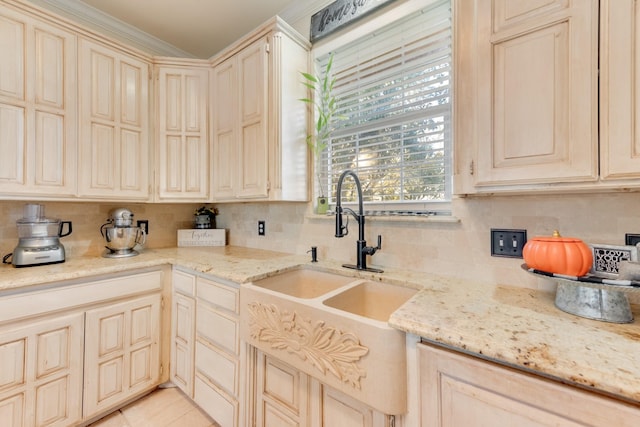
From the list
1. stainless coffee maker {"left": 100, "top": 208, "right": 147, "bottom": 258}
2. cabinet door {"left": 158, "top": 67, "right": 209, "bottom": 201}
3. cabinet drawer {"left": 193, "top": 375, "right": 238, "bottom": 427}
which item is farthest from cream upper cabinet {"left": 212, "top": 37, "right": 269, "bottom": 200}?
cabinet drawer {"left": 193, "top": 375, "right": 238, "bottom": 427}

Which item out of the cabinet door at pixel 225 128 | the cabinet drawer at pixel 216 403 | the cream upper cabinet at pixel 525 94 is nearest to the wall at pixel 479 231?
the cream upper cabinet at pixel 525 94

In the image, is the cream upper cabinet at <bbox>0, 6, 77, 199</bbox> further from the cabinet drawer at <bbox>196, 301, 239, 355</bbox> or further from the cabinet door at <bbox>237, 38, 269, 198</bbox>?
the cabinet drawer at <bbox>196, 301, 239, 355</bbox>

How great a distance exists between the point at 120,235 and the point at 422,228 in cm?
199

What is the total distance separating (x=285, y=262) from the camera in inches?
65.9

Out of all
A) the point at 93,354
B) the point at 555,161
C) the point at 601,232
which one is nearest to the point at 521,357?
the point at 555,161

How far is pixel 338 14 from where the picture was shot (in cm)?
174

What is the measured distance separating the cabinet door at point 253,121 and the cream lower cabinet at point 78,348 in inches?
33.3

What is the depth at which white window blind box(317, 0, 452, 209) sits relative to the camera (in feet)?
4.79

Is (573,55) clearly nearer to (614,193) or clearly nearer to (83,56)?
(614,193)

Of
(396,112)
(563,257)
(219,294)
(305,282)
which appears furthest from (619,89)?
(219,294)

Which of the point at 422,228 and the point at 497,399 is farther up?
the point at 422,228

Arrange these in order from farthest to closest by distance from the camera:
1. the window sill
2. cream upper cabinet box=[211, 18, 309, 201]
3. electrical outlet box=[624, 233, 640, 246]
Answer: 1. cream upper cabinet box=[211, 18, 309, 201]
2. the window sill
3. electrical outlet box=[624, 233, 640, 246]

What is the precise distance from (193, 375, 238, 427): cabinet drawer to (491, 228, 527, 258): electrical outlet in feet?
4.82

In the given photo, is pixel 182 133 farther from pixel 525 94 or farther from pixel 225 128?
pixel 525 94
